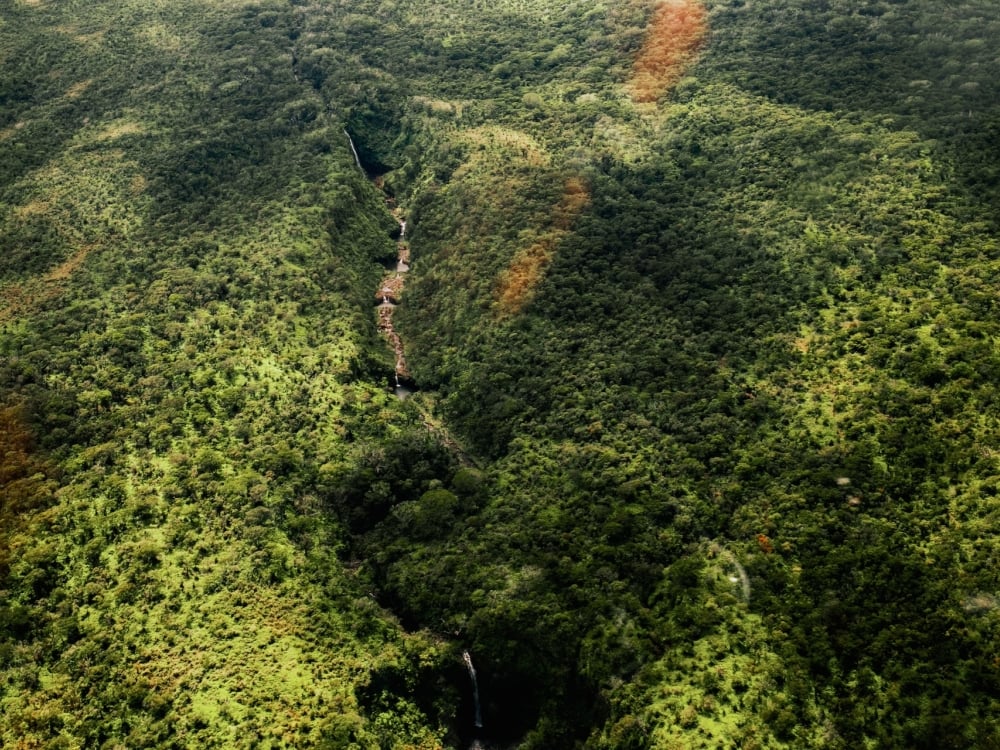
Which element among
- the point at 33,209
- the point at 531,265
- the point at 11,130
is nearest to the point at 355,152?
the point at 531,265

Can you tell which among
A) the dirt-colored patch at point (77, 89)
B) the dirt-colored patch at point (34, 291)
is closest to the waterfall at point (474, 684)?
the dirt-colored patch at point (34, 291)

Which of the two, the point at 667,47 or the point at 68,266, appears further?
the point at 667,47

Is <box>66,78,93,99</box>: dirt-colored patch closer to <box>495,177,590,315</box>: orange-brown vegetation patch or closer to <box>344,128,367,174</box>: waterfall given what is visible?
<box>344,128,367,174</box>: waterfall

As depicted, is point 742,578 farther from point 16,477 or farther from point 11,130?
point 11,130

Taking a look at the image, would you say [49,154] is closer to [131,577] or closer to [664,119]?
[131,577]

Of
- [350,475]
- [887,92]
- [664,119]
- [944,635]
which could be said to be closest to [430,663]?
[350,475]

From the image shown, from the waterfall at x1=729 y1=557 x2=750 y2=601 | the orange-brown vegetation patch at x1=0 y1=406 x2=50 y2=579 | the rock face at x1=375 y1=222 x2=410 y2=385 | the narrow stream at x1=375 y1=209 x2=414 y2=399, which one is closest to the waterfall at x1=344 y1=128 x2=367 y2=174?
the narrow stream at x1=375 y1=209 x2=414 y2=399
